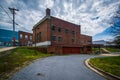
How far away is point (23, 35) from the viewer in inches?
1791

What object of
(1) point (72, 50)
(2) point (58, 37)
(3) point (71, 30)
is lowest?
(1) point (72, 50)

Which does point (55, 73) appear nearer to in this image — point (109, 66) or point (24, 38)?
point (109, 66)

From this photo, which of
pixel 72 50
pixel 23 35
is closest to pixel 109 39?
pixel 72 50

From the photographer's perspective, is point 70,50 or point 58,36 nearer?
point 58,36

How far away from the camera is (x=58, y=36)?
29094 mm

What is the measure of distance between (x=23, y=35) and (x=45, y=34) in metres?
22.3

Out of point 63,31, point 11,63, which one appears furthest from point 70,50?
point 11,63

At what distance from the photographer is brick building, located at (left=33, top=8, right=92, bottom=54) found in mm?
26672

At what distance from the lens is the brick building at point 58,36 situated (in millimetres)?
26672

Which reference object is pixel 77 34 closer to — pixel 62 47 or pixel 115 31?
pixel 62 47

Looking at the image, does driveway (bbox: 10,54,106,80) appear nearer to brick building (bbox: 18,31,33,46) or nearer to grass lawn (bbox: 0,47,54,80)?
grass lawn (bbox: 0,47,54,80)

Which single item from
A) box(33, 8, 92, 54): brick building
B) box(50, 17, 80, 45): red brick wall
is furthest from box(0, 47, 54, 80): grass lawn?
box(50, 17, 80, 45): red brick wall

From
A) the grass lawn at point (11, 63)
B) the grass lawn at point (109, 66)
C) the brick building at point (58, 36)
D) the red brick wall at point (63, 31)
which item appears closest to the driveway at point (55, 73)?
the grass lawn at point (11, 63)

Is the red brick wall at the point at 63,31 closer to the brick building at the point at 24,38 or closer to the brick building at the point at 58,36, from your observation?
the brick building at the point at 58,36
